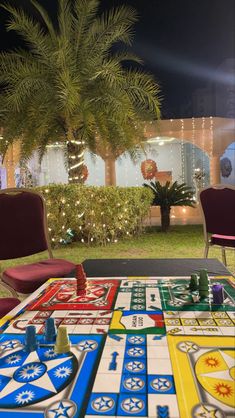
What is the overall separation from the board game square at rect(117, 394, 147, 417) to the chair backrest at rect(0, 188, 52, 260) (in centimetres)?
216

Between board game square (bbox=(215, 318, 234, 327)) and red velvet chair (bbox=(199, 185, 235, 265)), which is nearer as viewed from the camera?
board game square (bbox=(215, 318, 234, 327))

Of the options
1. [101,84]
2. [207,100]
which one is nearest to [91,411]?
[101,84]

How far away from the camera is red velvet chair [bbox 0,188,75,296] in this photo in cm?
260

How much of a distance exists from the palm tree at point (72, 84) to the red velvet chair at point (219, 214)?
96.3 inches

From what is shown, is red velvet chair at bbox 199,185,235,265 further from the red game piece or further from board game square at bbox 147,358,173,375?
board game square at bbox 147,358,173,375

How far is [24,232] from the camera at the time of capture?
113 inches

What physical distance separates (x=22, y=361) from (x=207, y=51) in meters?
10.9

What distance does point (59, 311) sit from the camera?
4.21ft

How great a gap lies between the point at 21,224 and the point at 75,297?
1.54m

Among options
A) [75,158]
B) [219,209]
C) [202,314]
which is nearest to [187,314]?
[202,314]

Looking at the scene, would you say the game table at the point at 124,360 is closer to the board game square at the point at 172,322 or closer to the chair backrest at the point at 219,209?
the board game square at the point at 172,322

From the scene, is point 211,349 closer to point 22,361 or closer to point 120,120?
point 22,361

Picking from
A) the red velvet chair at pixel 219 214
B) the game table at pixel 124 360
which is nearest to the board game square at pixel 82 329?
the game table at pixel 124 360

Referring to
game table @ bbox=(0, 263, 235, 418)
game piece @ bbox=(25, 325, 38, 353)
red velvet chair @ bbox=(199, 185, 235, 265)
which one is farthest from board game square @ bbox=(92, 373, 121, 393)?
red velvet chair @ bbox=(199, 185, 235, 265)
